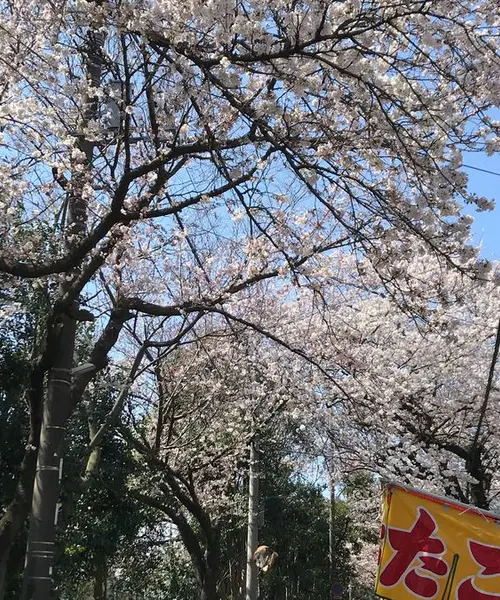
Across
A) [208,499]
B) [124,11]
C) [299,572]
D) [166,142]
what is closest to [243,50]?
[124,11]

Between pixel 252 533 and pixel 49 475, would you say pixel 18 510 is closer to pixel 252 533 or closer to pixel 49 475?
pixel 49 475

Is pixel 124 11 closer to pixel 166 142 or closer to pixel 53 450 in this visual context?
pixel 166 142

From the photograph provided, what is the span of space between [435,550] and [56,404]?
136 inches

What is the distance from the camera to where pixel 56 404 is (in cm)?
612

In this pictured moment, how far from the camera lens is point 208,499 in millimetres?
15078

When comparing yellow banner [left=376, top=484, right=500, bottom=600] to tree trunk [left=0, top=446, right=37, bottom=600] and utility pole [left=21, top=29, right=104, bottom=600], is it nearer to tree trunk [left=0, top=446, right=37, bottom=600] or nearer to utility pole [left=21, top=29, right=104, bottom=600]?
utility pole [left=21, top=29, right=104, bottom=600]

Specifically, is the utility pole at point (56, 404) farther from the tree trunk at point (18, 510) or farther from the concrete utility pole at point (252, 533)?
the concrete utility pole at point (252, 533)

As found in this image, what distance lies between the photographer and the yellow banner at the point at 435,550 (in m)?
4.68

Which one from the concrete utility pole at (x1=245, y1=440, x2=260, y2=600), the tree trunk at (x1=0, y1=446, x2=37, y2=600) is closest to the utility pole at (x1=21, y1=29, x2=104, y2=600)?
the tree trunk at (x1=0, y1=446, x2=37, y2=600)

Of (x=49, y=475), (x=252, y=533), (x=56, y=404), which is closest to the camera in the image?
(x=49, y=475)

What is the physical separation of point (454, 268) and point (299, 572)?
→ 18.8 m

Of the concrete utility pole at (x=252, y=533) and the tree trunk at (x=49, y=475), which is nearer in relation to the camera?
the tree trunk at (x=49, y=475)

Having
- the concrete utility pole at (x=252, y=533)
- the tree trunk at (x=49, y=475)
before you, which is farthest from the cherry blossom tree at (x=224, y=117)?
the concrete utility pole at (x=252, y=533)

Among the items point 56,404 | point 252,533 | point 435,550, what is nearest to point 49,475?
point 56,404
